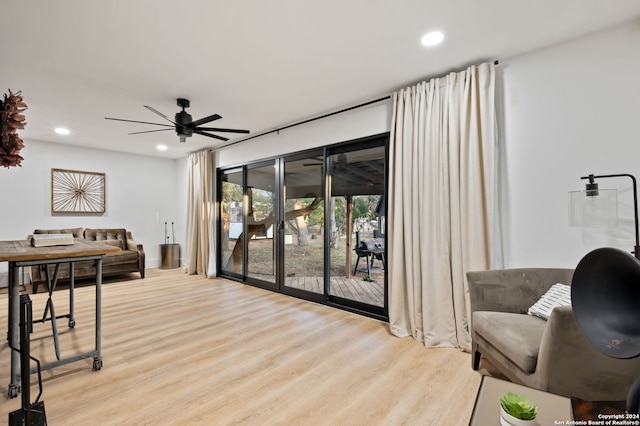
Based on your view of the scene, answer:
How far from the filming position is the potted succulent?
0.86 meters

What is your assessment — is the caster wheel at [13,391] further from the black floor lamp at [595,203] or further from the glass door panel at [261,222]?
the black floor lamp at [595,203]

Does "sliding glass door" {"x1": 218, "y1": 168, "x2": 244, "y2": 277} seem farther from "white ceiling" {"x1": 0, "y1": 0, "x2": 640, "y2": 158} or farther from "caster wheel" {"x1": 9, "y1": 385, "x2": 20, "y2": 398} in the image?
"caster wheel" {"x1": 9, "y1": 385, "x2": 20, "y2": 398}

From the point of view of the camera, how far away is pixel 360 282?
3766mm

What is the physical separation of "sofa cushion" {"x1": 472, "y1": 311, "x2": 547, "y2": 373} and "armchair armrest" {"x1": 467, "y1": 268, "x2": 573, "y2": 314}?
8 centimetres

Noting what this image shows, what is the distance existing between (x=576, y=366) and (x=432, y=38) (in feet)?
7.23

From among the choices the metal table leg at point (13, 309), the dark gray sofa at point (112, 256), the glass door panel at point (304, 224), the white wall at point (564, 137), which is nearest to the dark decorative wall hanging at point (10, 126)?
the metal table leg at point (13, 309)

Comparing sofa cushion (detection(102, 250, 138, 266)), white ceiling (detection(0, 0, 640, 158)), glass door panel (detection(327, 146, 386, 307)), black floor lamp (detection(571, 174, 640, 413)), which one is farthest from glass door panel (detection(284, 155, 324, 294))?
black floor lamp (detection(571, 174, 640, 413))

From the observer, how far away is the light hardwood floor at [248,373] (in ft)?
5.65

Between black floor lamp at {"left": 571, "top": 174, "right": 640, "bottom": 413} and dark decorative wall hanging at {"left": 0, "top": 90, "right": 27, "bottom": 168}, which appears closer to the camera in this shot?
black floor lamp at {"left": 571, "top": 174, "right": 640, "bottom": 413}

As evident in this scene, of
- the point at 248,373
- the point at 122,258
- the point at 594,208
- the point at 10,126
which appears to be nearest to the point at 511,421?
the point at 248,373

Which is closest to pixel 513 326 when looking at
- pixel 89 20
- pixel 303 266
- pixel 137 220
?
pixel 303 266

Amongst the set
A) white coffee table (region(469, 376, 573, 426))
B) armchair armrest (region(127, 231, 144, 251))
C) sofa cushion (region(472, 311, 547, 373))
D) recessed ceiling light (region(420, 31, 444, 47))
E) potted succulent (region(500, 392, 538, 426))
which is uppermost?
recessed ceiling light (region(420, 31, 444, 47))

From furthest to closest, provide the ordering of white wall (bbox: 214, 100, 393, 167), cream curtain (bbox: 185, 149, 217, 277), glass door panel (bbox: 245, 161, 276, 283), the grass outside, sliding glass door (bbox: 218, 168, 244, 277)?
cream curtain (bbox: 185, 149, 217, 277)
sliding glass door (bbox: 218, 168, 244, 277)
glass door panel (bbox: 245, 161, 276, 283)
the grass outside
white wall (bbox: 214, 100, 393, 167)

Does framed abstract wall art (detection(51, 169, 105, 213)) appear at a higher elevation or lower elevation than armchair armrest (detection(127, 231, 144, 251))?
higher
